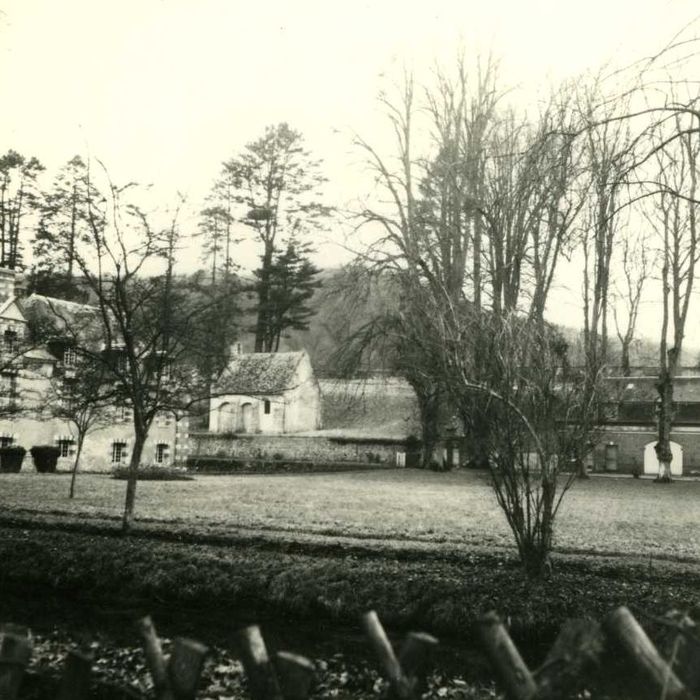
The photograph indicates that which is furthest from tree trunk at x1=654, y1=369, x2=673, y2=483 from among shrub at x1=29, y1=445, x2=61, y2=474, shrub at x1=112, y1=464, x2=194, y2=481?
shrub at x1=29, y1=445, x2=61, y2=474

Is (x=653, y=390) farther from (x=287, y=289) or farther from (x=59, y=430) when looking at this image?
(x=59, y=430)

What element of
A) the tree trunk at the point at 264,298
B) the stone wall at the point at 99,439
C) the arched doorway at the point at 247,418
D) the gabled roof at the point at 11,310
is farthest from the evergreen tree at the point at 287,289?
the gabled roof at the point at 11,310

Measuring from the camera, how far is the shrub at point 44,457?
113ft

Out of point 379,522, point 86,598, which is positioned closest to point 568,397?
point 86,598

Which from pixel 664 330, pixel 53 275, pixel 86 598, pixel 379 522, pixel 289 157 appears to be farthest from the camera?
pixel 289 157

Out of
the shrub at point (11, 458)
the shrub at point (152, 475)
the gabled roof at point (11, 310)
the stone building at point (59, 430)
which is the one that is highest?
the gabled roof at point (11, 310)

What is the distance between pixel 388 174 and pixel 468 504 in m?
18.7

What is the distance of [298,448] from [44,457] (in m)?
16.3

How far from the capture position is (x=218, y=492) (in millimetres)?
26188

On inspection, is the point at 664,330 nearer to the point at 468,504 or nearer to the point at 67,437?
the point at 468,504

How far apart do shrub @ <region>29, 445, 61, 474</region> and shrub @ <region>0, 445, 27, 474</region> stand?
2.56 ft

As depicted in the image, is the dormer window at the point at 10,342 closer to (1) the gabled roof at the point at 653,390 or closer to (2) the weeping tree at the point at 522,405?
(2) the weeping tree at the point at 522,405

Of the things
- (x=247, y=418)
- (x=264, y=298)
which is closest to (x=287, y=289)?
(x=264, y=298)

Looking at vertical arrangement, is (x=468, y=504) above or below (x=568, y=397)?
below
